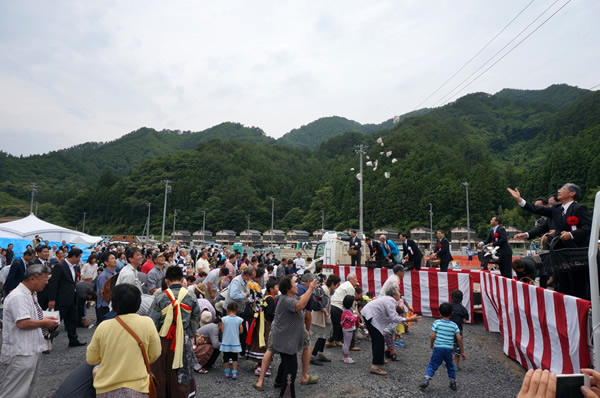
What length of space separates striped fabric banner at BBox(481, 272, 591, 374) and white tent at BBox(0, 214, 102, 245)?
22.6m

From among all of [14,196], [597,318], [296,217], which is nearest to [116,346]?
[597,318]

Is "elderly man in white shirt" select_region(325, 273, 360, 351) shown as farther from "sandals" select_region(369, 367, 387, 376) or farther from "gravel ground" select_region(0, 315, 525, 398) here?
"sandals" select_region(369, 367, 387, 376)

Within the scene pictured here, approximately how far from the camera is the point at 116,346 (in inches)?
115

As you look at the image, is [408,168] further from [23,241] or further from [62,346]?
[62,346]

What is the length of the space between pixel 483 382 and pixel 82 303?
8.83 metres

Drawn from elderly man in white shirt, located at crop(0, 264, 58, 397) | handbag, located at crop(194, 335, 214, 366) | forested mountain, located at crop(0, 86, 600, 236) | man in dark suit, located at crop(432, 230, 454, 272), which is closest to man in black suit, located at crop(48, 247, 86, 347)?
handbag, located at crop(194, 335, 214, 366)

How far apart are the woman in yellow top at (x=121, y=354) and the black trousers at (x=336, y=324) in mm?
5639

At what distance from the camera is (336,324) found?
8398 millimetres

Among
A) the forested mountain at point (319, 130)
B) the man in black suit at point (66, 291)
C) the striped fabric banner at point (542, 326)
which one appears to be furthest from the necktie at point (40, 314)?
the forested mountain at point (319, 130)

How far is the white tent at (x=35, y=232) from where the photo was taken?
2009cm

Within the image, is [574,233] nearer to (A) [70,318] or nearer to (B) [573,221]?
(B) [573,221]

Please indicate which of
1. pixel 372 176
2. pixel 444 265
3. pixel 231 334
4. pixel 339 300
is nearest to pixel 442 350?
pixel 339 300

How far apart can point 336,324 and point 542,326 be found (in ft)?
13.6

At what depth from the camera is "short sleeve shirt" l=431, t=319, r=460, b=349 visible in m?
5.57
